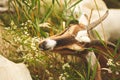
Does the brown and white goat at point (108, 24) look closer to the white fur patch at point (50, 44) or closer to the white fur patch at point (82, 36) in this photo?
the white fur patch at point (82, 36)

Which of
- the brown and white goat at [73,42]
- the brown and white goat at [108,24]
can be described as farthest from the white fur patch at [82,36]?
the brown and white goat at [108,24]

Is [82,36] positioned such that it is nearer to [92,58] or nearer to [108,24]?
[92,58]

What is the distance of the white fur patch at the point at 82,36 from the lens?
172 centimetres

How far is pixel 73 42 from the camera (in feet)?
5.61

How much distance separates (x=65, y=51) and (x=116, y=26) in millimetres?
410

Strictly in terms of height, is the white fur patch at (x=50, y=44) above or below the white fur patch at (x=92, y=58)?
above

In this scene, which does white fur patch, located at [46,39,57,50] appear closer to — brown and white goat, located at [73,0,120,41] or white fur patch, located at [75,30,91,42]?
white fur patch, located at [75,30,91,42]

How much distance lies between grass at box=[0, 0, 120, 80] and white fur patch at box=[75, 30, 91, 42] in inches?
3.8

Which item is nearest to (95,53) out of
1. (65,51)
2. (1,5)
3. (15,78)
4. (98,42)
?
(98,42)

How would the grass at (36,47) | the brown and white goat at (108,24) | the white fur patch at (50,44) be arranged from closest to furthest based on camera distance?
the white fur patch at (50,44) → the grass at (36,47) → the brown and white goat at (108,24)

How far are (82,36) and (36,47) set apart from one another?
25 cm

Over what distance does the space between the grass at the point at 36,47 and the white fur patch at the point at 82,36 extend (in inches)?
3.8

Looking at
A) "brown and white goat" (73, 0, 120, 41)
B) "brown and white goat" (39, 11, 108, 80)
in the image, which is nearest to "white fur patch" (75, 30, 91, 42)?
"brown and white goat" (39, 11, 108, 80)

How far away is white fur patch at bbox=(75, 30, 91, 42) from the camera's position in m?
1.72
